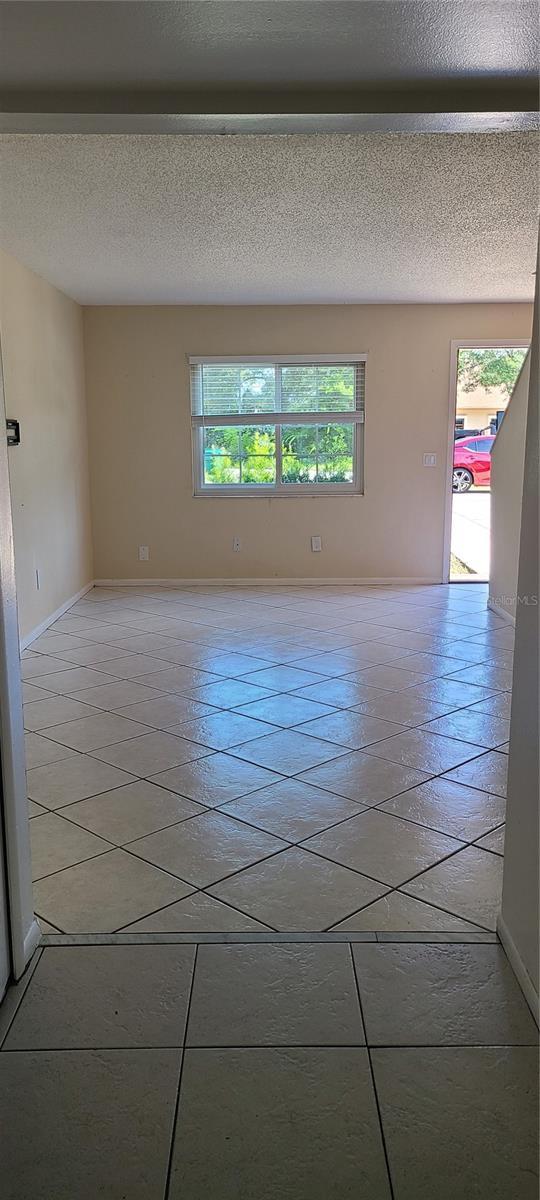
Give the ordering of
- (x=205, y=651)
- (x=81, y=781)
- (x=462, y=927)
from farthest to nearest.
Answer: (x=205, y=651), (x=81, y=781), (x=462, y=927)

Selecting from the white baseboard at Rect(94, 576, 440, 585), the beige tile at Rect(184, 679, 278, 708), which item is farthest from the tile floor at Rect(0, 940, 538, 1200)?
the white baseboard at Rect(94, 576, 440, 585)

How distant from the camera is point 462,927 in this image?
189 centimetres

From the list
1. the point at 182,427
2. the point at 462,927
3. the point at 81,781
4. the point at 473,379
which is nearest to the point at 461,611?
the point at 182,427

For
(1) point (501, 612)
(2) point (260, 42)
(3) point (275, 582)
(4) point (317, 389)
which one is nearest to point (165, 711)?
(2) point (260, 42)

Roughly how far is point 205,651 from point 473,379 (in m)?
8.58

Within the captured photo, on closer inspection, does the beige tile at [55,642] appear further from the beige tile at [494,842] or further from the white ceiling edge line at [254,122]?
the white ceiling edge line at [254,122]

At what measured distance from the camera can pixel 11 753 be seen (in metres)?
1.69

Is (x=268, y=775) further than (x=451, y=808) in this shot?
Yes

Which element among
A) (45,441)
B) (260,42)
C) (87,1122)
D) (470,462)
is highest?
(260,42)

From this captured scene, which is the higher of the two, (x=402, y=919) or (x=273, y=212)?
(x=273, y=212)

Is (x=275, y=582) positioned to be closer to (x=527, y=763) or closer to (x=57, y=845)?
(x=57, y=845)

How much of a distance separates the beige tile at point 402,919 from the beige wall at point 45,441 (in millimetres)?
3252

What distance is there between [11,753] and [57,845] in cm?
74

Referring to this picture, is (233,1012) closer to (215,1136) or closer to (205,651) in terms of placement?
(215,1136)
